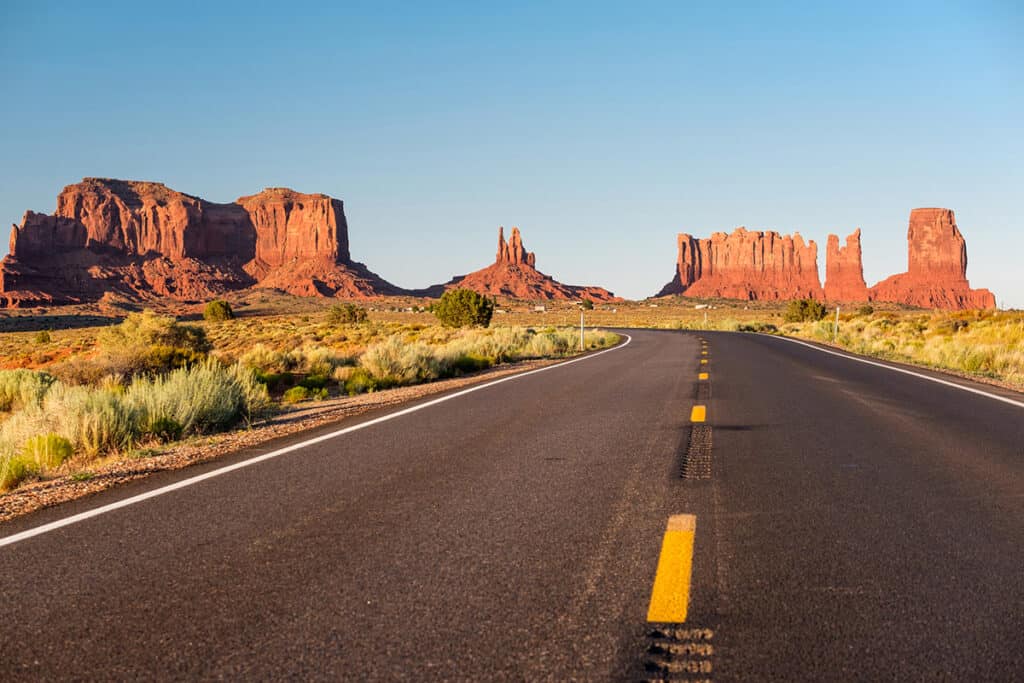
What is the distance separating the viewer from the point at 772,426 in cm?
916

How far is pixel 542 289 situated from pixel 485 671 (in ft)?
557

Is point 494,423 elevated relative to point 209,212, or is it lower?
lower

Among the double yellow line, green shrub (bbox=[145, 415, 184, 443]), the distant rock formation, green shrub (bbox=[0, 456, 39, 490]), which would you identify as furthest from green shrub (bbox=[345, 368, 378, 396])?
the distant rock formation

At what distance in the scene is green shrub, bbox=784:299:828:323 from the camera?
222ft

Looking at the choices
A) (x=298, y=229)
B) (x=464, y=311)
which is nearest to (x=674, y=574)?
(x=464, y=311)

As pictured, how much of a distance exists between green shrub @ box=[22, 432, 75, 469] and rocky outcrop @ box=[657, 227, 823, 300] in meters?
181

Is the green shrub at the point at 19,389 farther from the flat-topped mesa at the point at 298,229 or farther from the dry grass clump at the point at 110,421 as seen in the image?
the flat-topped mesa at the point at 298,229

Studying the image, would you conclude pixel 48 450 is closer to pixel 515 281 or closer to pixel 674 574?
pixel 674 574

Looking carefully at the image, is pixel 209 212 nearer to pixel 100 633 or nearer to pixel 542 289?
pixel 542 289

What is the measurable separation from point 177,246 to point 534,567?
6646 inches

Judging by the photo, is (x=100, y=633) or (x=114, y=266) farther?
(x=114, y=266)

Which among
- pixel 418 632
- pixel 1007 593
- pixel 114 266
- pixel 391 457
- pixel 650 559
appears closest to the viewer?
pixel 418 632

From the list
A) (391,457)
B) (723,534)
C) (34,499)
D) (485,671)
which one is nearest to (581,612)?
(485,671)

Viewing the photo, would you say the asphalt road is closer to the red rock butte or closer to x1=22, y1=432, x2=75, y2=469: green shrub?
x1=22, y1=432, x2=75, y2=469: green shrub
